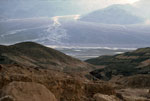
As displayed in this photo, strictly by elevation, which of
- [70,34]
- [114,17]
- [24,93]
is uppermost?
Answer: [114,17]

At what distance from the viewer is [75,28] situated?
146m

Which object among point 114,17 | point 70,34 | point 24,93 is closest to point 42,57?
point 24,93

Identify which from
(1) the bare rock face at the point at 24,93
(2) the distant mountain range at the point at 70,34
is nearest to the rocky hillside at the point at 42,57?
(1) the bare rock face at the point at 24,93

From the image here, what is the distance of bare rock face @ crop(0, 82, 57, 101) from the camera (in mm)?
4668

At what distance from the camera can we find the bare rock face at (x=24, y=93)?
4.67 m

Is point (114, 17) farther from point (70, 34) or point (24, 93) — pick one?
point (24, 93)

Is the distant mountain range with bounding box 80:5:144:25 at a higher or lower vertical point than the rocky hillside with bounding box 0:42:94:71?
higher

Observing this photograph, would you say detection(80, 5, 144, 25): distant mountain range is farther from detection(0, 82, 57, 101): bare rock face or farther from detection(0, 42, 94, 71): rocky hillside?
detection(0, 82, 57, 101): bare rock face

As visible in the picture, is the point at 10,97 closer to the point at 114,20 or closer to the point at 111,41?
the point at 111,41

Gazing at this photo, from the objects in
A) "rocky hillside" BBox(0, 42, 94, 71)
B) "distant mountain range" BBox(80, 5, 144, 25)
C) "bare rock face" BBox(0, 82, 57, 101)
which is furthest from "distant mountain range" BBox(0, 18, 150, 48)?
"bare rock face" BBox(0, 82, 57, 101)

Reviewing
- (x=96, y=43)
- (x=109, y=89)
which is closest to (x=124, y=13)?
(x=96, y=43)

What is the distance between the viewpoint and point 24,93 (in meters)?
4.88

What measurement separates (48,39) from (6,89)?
118m

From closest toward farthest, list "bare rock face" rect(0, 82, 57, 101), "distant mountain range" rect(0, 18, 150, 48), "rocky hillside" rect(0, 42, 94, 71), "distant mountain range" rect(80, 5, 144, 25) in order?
"bare rock face" rect(0, 82, 57, 101) < "rocky hillside" rect(0, 42, 94, 71) < "distant mountain range" rect(0, 18, 150, 48) < "distant mountain range" rect(80, 5, 144, 25)
